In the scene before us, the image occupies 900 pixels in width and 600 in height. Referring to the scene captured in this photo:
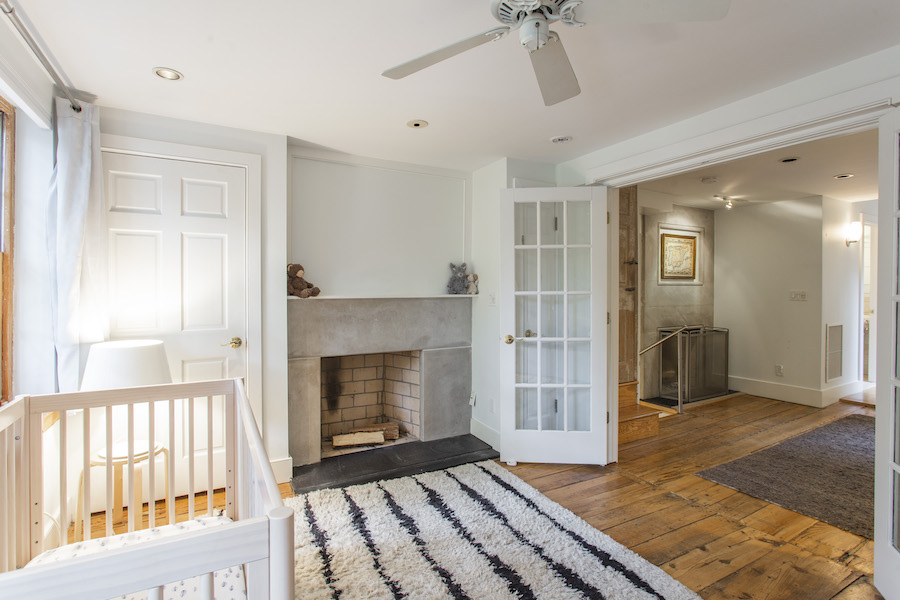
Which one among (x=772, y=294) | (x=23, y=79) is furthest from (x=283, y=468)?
(x=772, y=294)

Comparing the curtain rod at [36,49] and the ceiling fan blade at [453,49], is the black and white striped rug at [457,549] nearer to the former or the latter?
the ceiling fan blade at [453,49]

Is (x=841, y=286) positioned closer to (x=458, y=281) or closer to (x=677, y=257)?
(x=677, y=257)

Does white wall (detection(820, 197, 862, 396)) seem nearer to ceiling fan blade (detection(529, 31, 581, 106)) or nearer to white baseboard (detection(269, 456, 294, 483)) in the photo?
ceiling fan blade (detection(529, 31, 581, 106))

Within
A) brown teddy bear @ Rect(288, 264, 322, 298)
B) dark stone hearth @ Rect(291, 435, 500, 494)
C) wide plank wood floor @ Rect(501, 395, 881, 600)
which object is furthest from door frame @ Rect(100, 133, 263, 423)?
wide plank wood floor @ Rect(501, 395, 881, 600)

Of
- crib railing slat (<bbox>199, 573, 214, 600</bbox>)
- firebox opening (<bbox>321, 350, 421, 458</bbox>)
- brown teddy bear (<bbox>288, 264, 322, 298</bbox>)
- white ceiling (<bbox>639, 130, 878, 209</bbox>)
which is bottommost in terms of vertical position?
firebox opening (<bbox>321, 350, 421, 458</bbox>)

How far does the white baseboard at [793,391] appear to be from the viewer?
4648mm

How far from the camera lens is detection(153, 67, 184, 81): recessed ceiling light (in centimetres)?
194


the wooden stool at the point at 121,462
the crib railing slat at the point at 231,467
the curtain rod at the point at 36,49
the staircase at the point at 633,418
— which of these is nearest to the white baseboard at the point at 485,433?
the staircase at the point at 633,418

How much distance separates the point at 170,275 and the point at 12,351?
757 mm

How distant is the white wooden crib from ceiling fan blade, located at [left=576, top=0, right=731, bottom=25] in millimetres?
1475

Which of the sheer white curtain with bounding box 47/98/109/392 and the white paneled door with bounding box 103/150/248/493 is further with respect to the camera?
the white paneled door with bounding box 103/150/248/493

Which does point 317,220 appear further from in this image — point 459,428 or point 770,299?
point 770,299

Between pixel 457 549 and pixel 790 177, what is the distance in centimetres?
419

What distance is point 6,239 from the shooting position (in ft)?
6.48
